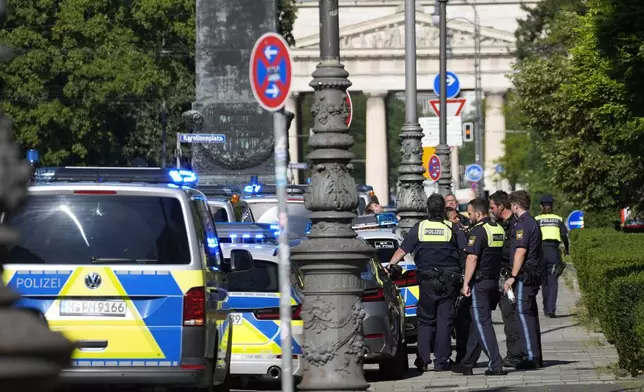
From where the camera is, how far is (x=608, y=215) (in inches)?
1875

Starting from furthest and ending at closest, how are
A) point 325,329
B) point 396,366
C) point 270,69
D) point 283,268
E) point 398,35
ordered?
point 398,35 → point 396,366 → point 325,329 → point 270,69 → point 283,268

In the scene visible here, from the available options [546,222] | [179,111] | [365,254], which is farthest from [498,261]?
[179,111]

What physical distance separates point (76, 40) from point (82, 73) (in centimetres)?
156

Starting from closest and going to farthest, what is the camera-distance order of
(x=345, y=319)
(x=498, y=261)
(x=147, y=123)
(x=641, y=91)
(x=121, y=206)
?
(x=121, y=206) < (x=345, y=319) < (x=641, y=91) < (x=498, y=261) < (x=147, y=123)

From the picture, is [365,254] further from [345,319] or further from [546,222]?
[546,222]

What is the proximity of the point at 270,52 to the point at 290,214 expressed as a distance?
1557 centimetres

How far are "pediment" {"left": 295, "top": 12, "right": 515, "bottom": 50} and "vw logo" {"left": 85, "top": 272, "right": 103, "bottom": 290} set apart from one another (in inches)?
3529

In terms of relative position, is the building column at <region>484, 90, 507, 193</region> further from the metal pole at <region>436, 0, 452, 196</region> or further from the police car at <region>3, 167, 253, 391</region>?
the police car at <region>3, 167, 253, 391</region>

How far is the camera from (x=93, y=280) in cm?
962

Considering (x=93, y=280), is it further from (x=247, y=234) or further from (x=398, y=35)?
(x=398, y=35)

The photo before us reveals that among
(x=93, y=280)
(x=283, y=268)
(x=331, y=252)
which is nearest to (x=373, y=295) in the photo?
(x=331, y=252)

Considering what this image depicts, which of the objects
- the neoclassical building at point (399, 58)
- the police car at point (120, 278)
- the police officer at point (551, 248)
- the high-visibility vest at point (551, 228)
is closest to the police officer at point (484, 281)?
the police car at point (120, 278)

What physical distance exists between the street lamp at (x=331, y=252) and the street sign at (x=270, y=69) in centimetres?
139

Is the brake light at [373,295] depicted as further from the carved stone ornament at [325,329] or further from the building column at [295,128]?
the building column at [295,128]
